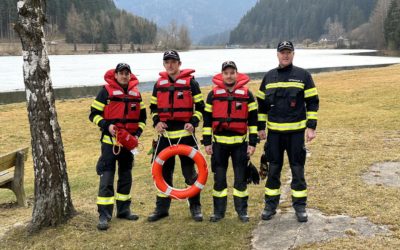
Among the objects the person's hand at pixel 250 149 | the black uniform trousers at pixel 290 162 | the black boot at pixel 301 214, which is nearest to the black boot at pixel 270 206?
the black uniform trousers at pixel 290 162

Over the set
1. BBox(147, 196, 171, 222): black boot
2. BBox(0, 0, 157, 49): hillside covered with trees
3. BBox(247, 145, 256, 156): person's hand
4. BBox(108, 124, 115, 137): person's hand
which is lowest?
BBox(147, 196, 171, 222): black boot

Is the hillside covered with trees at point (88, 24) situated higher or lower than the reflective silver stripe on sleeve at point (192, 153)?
higher

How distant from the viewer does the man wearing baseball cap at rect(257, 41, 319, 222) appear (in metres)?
5.23

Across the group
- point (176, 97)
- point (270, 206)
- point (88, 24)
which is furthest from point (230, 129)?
point (88, 24)

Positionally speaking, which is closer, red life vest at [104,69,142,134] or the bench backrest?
red life vest at [104,69,142,134]

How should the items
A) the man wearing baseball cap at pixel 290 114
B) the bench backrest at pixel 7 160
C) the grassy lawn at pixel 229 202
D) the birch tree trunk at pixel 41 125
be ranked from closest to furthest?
the grassy lawn at pixel 229 202, the birch tree trunk at pixel 41 125, the man wearing baseball cap at pixel 290 114, the bench backrest at pixel 7 160

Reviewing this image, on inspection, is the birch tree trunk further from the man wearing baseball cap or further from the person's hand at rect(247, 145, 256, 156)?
the man wearing baseball cap

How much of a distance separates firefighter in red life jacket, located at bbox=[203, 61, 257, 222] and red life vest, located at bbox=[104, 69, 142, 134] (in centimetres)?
102

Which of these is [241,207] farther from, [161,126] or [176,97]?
[176,97]

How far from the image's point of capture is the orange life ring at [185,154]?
548 cm

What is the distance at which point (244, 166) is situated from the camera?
217 inches

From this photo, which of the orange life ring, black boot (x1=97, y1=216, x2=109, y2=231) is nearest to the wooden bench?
black boot (x1=97, y1=216, x2=109, y2=231)

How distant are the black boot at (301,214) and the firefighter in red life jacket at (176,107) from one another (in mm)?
1275

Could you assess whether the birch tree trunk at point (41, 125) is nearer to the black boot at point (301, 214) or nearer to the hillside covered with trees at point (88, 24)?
the black boot at point (301, 214)
